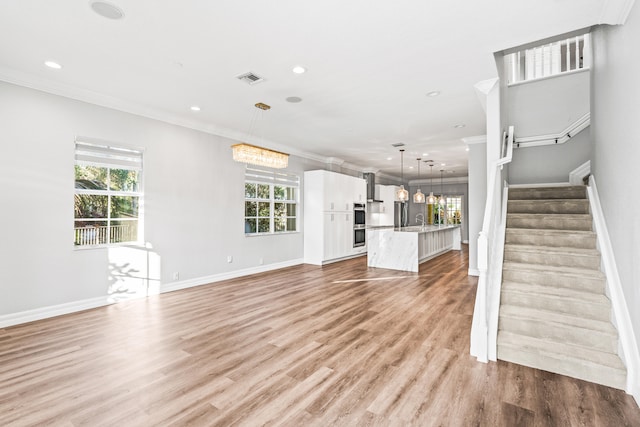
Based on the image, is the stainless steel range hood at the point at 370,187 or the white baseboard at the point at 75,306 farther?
the stainless steel range hood at the point at 370,187

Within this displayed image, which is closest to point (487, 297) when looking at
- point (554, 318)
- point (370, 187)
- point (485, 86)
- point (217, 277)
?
point (554, 318)

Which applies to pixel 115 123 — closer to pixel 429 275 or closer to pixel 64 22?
pixel 64 22

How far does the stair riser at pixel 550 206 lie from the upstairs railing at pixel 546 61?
2556mm

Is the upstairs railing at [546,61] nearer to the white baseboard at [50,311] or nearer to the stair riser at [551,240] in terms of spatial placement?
the stair riser at [551,240]

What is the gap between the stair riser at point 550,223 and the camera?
3577 mm

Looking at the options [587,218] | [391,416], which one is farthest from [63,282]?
[587,218]

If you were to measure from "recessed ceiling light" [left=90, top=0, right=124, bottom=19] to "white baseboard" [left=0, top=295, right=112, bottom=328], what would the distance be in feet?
11.5

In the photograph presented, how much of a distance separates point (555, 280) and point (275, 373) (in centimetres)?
289

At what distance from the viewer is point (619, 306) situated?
2498 millimetres

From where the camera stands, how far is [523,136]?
18.1 feet

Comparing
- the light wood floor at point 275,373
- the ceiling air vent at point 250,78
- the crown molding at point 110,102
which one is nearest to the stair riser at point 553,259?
the light wood floor at point 275,373

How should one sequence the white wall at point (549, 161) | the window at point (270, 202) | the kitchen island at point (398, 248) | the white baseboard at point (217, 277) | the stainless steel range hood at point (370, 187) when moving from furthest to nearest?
1. the stainless steel range hood at point (370, 187)
2. the kitchen island at point (398, 248)
3. the window at point (270, 202)
4. the white wall at point (549, 161)
5. the white baseboard at point (217, 277)

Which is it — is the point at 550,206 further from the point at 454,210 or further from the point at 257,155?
the point at 454,210

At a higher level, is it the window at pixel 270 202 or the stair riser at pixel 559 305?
the window at pixel 270 202
